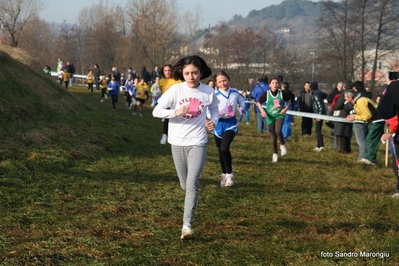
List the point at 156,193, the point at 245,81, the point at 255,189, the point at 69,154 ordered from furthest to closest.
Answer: the point at 245,81, the point at 69,154, the point at 255,189, the point at 156,193

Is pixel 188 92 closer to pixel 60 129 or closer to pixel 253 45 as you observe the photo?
pixel 60 129

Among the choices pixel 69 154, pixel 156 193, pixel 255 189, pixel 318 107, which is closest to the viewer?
pixel 156 193

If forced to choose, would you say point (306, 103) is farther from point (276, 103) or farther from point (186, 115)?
point (186, 115)

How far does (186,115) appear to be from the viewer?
5543 mm

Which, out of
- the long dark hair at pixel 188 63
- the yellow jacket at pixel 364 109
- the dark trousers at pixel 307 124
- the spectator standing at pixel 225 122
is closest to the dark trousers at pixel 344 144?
the yellow jacket at pixel 364 109

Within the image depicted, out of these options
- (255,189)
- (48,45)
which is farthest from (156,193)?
(48,45)

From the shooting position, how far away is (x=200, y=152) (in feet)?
18.3

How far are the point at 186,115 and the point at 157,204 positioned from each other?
194 cm

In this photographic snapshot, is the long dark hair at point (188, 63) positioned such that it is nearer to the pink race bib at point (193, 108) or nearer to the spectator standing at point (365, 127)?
the pink race bib at point (193, 108)

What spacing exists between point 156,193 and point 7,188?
2152mm

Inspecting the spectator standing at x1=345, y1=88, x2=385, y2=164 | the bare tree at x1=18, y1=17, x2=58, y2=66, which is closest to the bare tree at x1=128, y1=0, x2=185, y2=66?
the bare tree at x1=18, y1=17, x2=58, y2=66

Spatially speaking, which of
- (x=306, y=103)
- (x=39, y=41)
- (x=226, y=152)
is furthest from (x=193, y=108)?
(x=39, y=41)

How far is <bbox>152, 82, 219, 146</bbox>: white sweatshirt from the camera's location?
5586 mm

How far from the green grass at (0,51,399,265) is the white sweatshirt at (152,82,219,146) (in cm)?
107
